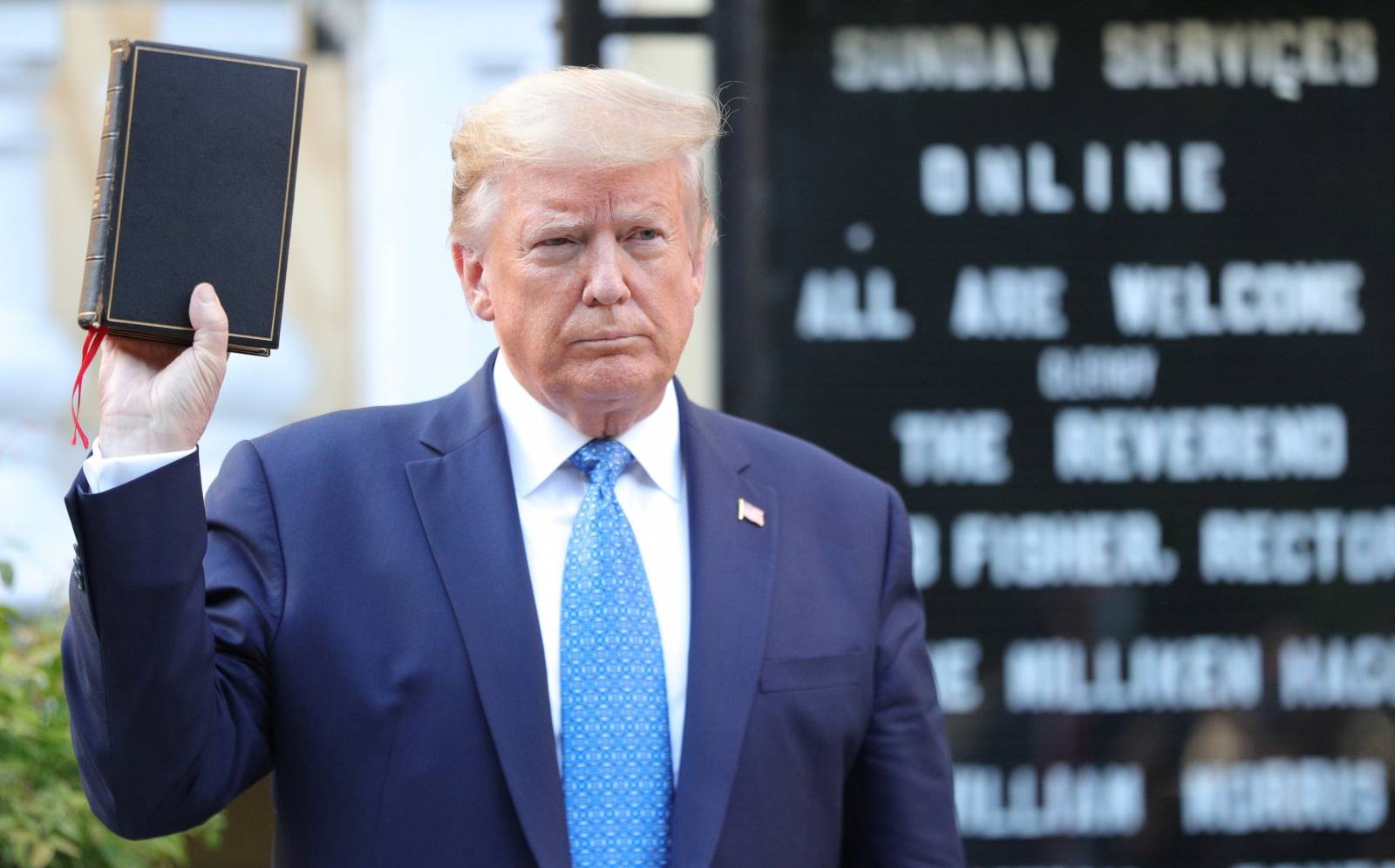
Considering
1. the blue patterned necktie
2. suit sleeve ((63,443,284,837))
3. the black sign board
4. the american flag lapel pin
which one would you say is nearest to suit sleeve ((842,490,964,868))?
the american flag lapel pin

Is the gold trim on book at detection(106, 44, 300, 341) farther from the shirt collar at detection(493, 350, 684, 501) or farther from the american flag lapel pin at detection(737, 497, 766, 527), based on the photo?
the american flag lapel pin at detection(737, 497, 766, 527)

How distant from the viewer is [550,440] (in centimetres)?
224

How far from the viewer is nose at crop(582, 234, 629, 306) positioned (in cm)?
212

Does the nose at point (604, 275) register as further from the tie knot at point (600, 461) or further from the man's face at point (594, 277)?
the tie knot at point (600, 461)

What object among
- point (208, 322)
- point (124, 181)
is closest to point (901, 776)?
point (208, 322)

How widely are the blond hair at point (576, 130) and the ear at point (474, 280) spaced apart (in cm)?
2

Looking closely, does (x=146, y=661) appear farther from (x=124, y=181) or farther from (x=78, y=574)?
(x=124, y=181)

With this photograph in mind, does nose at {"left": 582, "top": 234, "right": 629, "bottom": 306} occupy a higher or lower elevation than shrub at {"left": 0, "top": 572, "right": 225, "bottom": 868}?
higher

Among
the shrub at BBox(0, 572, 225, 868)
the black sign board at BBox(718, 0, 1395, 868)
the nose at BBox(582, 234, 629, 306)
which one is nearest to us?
the nose at BBox(582, 234, 629, 306)

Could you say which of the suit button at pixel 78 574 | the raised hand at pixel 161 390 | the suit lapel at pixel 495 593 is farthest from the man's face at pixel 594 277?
the suit button at pixel 78 574

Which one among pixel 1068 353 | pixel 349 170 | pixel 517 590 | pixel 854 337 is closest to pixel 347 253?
pixel 349 170

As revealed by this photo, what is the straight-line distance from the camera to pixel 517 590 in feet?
6.89

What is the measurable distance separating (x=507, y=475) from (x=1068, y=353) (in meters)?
2.02

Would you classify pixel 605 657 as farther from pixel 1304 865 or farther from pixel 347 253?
pixel 347 253
